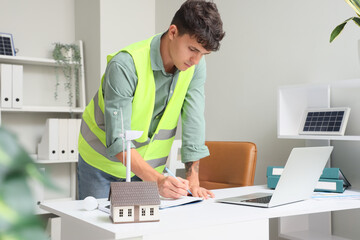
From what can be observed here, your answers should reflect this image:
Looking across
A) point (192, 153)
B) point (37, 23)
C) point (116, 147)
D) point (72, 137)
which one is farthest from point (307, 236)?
point (37, 23)

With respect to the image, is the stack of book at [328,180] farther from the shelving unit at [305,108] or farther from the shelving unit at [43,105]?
the shelving unit at [43,105]

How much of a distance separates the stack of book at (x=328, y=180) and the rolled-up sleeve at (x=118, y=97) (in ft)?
2.70

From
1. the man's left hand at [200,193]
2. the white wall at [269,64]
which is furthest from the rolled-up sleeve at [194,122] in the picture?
the white wall at [269,64]

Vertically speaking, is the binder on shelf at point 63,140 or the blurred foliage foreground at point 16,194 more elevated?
the blurred foliage foreground at point 16,194

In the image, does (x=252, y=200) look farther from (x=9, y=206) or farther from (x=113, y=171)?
(x=9, y=206)

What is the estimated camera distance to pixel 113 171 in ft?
5.78

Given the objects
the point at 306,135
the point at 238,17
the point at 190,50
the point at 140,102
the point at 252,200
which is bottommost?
the point at 252,200

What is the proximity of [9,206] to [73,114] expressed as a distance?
402 centimetres

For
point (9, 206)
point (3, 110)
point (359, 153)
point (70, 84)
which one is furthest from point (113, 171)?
point (70, 84)

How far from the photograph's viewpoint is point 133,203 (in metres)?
1.15

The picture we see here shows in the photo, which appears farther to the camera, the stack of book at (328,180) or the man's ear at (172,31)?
the stack of book at (328,180)

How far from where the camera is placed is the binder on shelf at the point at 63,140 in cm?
363

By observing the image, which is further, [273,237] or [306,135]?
[273,237]

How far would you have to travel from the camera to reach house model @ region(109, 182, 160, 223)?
114cm
